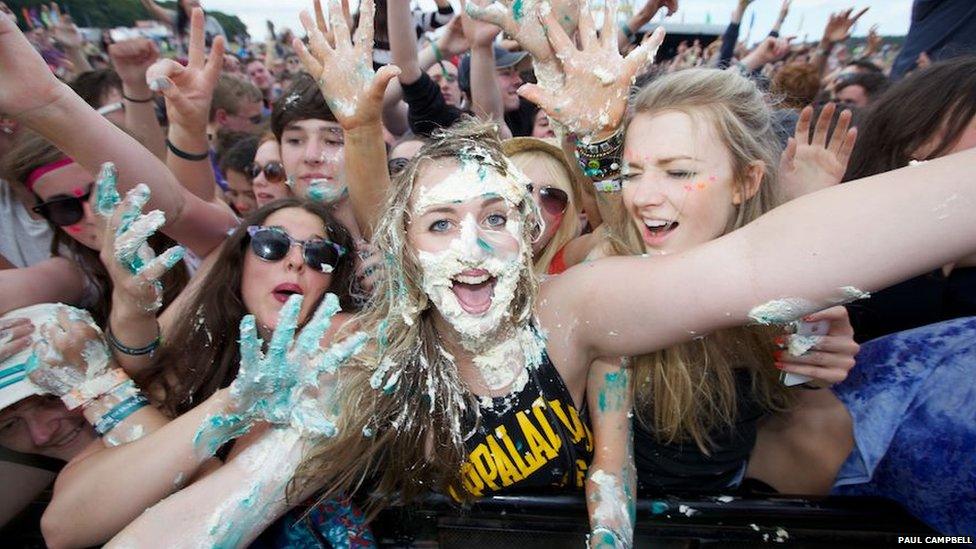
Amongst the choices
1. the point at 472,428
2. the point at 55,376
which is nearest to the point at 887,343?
the point at 472,428

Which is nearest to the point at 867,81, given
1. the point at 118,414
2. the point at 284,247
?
the point at 284,247

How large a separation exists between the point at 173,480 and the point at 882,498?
2.06 m

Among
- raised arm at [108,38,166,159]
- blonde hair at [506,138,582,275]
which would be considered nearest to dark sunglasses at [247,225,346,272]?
blonde hair at [506,138,582,275]

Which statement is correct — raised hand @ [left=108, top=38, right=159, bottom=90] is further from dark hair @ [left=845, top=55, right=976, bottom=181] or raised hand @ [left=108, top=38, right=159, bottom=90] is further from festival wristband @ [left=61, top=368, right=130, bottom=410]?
dark hair @ [left=845, top=55, right=976, bottom=181]

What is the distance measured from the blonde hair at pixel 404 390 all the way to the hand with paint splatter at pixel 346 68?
0.42 m

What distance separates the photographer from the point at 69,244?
2510mm

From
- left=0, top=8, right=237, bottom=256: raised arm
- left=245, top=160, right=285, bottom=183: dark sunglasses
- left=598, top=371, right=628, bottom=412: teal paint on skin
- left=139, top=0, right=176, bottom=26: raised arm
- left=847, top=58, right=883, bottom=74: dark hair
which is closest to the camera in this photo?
left=598, top=371, right=628, bottom=412: teal paint on skin

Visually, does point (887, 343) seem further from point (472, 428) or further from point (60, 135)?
point (60, 135)

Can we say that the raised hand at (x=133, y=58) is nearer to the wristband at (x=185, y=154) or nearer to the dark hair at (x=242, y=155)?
the wristband at (x=185, y=154)

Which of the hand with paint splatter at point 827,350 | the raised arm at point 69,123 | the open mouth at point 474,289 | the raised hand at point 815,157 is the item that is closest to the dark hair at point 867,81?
the raised hand at point 815,157

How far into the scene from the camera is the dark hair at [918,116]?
6.55 ft

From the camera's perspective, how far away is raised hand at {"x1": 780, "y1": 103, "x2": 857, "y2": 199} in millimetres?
2002

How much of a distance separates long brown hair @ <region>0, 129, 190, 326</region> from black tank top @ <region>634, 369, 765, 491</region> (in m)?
2.20

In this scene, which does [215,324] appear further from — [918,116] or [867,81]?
[867,81]
